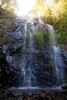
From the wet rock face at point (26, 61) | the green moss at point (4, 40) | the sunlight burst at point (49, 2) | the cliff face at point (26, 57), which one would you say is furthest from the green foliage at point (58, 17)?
the green moss at point (4, 40)

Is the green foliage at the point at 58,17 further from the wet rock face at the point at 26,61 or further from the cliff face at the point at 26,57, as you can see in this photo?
the wet rock face at the point at 26,61

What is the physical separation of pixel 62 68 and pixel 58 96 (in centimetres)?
492

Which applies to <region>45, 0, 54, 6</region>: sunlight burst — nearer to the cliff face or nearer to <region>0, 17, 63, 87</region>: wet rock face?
the cliff face

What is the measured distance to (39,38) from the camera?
15508mm

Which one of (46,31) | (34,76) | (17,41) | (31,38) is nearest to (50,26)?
(46,31)

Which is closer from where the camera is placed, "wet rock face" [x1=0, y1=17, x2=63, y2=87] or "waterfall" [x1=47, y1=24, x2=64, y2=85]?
"wet rock face" [x1=0, y1=17, x2=63, y2=87]

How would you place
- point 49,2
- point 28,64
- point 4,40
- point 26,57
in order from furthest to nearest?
point 49,2, point 4,40, point 26,57, point 28,64

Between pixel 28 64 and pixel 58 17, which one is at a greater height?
pixel 58 17

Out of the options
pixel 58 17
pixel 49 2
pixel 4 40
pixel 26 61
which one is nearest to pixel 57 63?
pixel 26 61

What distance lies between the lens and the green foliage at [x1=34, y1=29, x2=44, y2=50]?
15102 millimetres

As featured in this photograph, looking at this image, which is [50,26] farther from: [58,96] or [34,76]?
[58,96]

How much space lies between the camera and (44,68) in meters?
14.2

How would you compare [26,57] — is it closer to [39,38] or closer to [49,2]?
[39,38]

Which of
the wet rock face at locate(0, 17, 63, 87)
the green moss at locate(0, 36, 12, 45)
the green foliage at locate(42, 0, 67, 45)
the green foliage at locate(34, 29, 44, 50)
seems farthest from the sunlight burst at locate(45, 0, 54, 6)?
the green moss at locate(0, 36, 12, 45)
